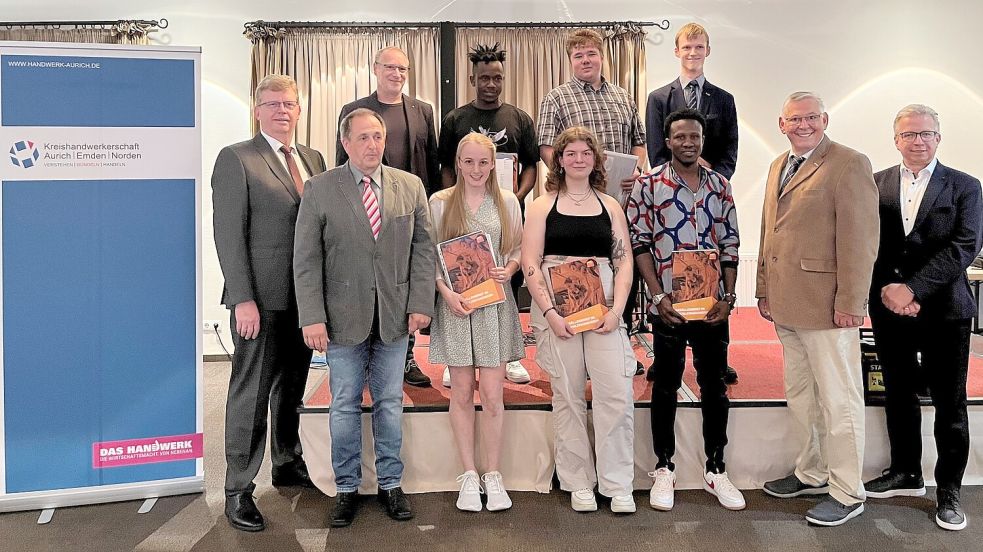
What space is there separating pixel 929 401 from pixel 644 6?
3.97m

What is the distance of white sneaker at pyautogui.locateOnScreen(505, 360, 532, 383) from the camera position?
11.1ft

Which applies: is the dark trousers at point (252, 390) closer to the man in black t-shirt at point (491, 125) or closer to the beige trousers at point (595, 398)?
the beige trousers at point (595, 398)

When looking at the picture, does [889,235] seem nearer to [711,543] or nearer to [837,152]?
[837,152]

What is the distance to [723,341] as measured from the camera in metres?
2.77

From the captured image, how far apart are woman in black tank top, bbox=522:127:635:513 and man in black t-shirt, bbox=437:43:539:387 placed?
23.2 inches

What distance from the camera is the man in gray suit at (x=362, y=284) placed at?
2.57 metres

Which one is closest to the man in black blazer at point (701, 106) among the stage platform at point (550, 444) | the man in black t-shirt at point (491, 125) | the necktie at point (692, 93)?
the necktie at point (692, 93)

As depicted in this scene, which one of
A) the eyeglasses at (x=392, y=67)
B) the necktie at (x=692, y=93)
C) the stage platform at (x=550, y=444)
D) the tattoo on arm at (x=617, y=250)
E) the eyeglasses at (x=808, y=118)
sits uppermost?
the eyeglasses at (x=392, y=67)

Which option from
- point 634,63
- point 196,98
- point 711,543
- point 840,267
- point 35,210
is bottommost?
point 711,543

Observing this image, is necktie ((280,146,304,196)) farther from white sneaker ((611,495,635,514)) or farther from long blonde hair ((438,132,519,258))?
white sneaker ((611,495,635,514))

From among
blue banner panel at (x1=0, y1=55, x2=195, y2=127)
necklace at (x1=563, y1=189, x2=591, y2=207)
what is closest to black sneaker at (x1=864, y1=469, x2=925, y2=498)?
necklace at (x1=563, y1=189, x2=591, y2=207)

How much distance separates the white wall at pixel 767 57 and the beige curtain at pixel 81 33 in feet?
0.68

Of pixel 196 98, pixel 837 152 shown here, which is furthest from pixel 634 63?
pixel 196 98

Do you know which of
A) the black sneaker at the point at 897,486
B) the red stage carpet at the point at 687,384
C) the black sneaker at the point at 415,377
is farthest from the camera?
the black sneaker at the point at 415,377
